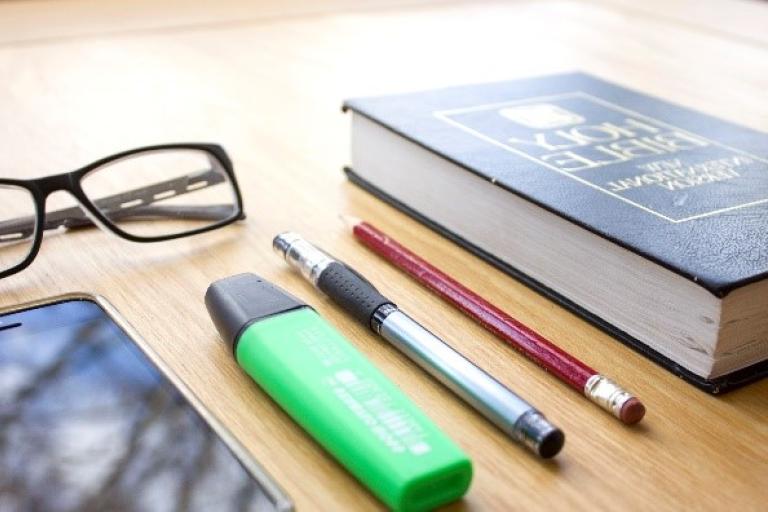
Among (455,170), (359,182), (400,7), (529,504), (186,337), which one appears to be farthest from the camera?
(400,7)

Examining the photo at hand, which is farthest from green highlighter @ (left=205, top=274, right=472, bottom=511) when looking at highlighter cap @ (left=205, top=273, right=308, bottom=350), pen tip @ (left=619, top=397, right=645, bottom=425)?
pen tip @ (left=619, top=397, right=645, bottom=425)

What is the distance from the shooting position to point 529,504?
0.44 m

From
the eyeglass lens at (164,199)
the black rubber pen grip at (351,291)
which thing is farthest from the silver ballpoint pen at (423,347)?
the eyeglass lens at (164,199)

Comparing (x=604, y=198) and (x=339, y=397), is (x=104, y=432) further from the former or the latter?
(x=604, y=198)

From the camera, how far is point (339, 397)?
18.1 inches

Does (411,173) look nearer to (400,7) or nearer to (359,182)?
(359,182)

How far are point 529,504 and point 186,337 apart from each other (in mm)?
226

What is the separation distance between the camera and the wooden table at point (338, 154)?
472mm

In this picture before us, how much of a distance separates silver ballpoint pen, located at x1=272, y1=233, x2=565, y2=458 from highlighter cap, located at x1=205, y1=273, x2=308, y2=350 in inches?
1.9

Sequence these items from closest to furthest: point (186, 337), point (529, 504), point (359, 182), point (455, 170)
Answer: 1. point (529, 504)
2. point (186, 337)
3. point (455, 170)
4. point (359, 182)

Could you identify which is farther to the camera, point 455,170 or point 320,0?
point 320,0

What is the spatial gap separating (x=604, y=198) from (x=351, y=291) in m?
0.17

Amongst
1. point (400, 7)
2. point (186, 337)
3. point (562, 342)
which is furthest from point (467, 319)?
point (400, 7)

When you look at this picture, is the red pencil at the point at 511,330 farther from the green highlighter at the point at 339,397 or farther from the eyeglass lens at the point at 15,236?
the eyeglass lens at the point at 15,236
